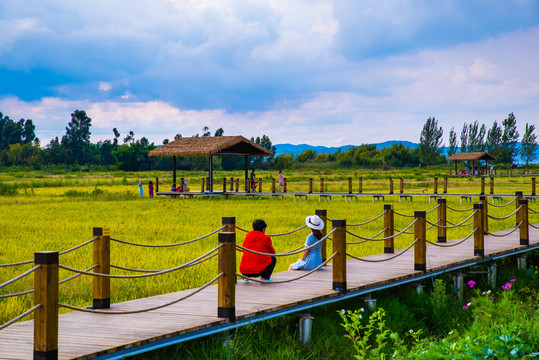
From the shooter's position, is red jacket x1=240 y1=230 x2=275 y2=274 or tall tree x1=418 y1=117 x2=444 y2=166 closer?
red jacket x1=240 y1=230 x2=275 y2=274

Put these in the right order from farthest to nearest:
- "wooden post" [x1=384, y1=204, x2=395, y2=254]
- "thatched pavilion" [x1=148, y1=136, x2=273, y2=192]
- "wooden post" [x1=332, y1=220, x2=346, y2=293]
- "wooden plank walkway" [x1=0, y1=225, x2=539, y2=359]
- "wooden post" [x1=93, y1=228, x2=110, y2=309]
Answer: "thatched pavilion" [x1=148, y1=136, x2=273, y2=192], "wooden post" [x1=384, y1=204, x2=395, y2=254], "wooden post" [x1=332, y1=220, x2=346, y2=293], "wooden post" [x1=93, y1=228, x2=110, y2=309], "wooden plank walkway" [x1=0, y1=225, x2=539, y2=359]

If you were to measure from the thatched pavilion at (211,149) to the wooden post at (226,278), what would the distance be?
23.6 metres

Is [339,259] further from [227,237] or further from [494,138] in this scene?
[494,138]

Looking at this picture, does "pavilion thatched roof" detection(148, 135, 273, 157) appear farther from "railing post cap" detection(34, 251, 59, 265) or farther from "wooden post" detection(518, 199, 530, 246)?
"railing post cap" detection(34, 251, 59, 265)

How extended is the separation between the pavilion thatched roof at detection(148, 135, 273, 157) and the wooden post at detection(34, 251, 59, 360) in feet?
81.7

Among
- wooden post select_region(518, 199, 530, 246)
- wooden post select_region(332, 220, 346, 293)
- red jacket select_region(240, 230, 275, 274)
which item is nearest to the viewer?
wooden post select_region(332, 220, 346, 293)

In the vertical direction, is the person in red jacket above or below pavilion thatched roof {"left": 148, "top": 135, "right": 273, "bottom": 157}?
below

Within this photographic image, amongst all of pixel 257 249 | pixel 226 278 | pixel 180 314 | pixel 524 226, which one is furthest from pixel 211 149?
pixel 226 278

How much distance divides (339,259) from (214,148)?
2279 centimetres

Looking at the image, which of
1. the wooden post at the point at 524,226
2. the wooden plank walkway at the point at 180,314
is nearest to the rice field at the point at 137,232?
the wooden plank walkway at the point at 180,314

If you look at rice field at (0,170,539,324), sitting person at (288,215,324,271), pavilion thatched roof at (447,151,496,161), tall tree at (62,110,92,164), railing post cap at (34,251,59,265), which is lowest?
rice field at (0,170,539,324)

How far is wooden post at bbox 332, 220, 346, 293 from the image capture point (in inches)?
268

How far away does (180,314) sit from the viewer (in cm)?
571

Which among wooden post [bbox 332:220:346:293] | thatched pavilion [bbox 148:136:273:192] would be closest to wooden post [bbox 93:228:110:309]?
wooden post [bbox 332:220:346:293]
